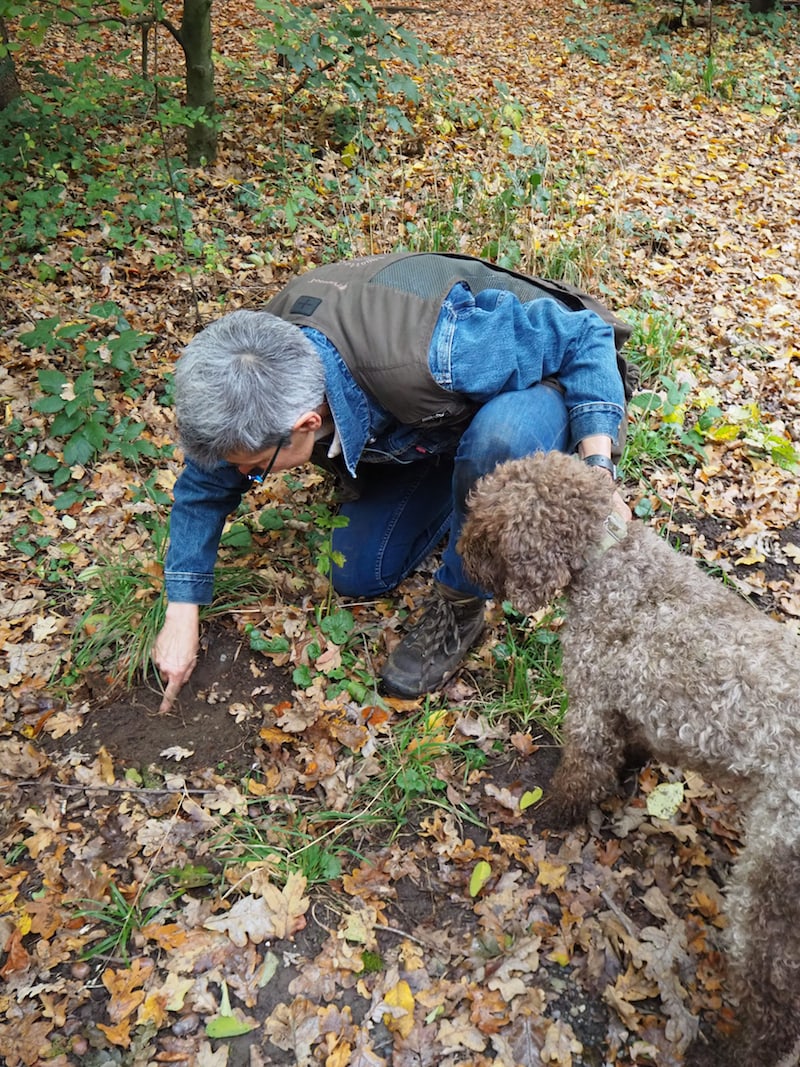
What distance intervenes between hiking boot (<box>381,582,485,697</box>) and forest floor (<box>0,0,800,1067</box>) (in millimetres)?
133

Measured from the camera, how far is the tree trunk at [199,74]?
5.64 metres

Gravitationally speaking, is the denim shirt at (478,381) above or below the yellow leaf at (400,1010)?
above

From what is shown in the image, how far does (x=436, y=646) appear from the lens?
11.2 ft

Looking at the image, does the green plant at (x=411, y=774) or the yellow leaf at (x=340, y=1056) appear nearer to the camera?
the yellow leaf at (x=340, y=1056)

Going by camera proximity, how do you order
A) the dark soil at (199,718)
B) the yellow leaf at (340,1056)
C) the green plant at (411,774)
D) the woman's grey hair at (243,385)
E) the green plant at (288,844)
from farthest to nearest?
the dark soil at (199,718)
the green plant at (411,774)
the green plant at (288,844)
the woman's grey hair at (243,385)
the yellow leaf at (340,1056)

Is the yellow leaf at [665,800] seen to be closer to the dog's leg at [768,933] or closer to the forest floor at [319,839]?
the forest floor at [319,839]

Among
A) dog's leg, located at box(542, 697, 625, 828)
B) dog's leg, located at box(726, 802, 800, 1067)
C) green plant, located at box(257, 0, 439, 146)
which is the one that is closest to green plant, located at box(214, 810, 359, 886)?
dog's leg, located at box(542, 697, 625, 828)

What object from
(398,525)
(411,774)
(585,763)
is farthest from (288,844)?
(398,525)

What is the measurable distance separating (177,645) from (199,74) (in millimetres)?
5497

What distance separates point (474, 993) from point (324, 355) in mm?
A: 2349

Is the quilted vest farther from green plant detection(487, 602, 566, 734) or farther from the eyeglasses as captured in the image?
green plant detection(487, 602, 566, 734)

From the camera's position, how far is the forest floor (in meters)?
2.38

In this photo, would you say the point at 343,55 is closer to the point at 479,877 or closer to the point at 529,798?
the point at 529,798

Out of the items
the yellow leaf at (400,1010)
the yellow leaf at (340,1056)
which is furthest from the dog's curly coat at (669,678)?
the yellow leaf at (340,1056)
